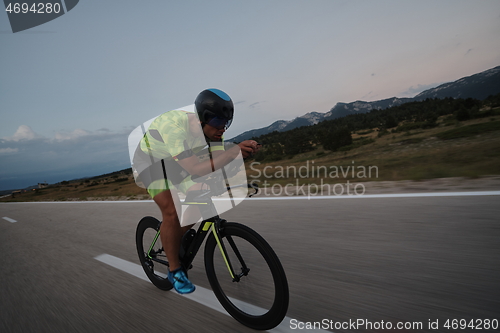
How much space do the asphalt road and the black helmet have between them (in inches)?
59.7

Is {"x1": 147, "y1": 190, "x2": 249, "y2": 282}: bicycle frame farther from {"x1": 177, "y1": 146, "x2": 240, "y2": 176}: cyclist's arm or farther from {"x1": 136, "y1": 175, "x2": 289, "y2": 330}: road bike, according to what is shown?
{"x1": 177, "y1": 146, "x2": 240, "y2": 176}: cyclist's arm

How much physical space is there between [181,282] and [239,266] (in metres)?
0.61

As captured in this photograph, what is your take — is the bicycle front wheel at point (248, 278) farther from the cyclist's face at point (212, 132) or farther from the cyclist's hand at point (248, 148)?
the cyclist's face at point (212, 132)

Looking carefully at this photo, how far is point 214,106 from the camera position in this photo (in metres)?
2.20

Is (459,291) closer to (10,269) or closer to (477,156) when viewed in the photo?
(10,269)

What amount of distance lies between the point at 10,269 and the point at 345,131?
1890 centimetres

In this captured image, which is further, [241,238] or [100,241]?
[100,241]

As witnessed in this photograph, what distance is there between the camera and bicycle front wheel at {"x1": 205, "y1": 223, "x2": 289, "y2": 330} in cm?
198

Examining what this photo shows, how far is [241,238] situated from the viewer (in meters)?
2.16

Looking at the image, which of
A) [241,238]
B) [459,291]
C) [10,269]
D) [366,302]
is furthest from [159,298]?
[10,269]

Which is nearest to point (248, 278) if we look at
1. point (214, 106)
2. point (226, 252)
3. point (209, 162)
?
point (226, 252)

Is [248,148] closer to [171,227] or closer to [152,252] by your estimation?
[171,227]

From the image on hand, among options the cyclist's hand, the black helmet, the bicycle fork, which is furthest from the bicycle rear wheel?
the cyclist's hand

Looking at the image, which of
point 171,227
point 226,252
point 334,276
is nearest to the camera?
point 226,252
